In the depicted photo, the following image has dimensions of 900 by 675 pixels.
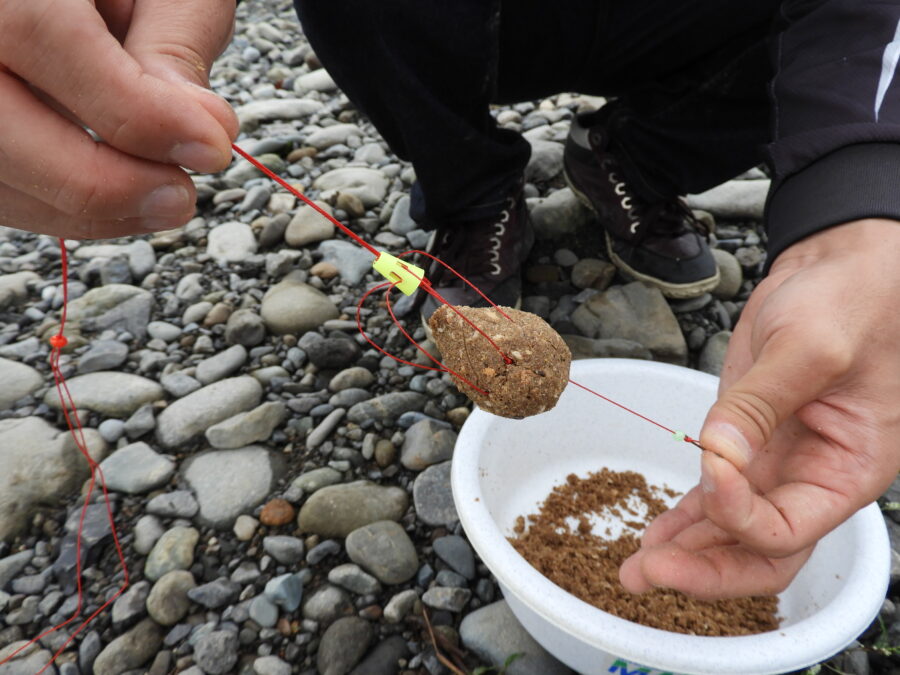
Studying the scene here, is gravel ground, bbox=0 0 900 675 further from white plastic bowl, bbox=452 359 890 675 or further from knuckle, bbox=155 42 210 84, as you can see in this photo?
knuckle, bbox=155 42 210 84

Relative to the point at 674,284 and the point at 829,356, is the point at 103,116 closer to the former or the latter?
the point at 829,356

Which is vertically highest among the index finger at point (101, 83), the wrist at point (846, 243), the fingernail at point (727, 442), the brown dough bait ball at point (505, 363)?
the index finger at point (101, 83)

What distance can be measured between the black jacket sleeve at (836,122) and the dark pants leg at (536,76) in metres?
0.75

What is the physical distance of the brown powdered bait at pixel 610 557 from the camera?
1656 mm

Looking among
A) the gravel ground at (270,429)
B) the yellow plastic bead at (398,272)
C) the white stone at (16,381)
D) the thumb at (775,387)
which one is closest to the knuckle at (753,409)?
the thumb at (775,387)

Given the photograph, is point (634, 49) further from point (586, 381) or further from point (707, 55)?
point (586, 381)

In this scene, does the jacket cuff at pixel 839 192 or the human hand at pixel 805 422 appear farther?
the jacket cuff at pixel 839 192

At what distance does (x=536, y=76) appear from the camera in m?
2.55

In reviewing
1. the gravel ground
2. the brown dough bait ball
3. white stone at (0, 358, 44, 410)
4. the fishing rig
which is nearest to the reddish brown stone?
the gravel ground

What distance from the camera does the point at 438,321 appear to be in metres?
1.46

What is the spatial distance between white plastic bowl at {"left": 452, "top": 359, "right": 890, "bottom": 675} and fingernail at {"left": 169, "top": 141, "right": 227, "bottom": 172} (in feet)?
3.37

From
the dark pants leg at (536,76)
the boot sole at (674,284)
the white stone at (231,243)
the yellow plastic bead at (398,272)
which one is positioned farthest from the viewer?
the white stone at (231,243)

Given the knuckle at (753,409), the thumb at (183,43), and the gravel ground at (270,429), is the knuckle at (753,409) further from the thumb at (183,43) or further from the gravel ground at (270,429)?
the thumb at (183,43)

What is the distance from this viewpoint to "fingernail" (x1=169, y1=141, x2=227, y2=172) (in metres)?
1.01
